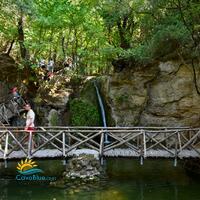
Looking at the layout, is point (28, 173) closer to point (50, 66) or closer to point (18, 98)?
point (18, 98)

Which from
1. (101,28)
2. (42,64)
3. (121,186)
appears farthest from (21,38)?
(121,186)

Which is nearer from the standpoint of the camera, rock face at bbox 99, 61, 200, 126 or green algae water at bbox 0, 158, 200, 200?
green algae water at bbox 0, 158, 200, 200

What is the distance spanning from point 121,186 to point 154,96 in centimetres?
585

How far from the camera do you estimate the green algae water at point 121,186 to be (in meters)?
11.6

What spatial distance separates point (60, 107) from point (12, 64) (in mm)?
4607

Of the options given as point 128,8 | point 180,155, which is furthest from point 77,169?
point 128,8

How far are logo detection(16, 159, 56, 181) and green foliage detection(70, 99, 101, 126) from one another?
4.29 metres

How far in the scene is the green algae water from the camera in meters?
11.6

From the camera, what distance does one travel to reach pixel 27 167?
45.1 ft

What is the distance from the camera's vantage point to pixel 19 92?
20.4 meters

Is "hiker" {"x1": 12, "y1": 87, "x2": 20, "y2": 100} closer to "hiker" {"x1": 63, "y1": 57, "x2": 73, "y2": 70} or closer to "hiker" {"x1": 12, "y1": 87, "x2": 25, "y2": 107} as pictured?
"hiker" {"x1": 12, "y1": 87, "x2": 25, "y2": 107}

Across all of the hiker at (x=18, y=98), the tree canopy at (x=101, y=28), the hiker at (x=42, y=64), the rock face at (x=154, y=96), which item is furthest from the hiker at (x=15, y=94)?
the rock face at (x=154, y=96)

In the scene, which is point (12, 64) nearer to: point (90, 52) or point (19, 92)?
point (19, 92)

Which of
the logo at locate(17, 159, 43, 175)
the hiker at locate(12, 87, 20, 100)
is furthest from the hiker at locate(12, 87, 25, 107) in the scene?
the logo at locate(17, 159, 43, 175)
